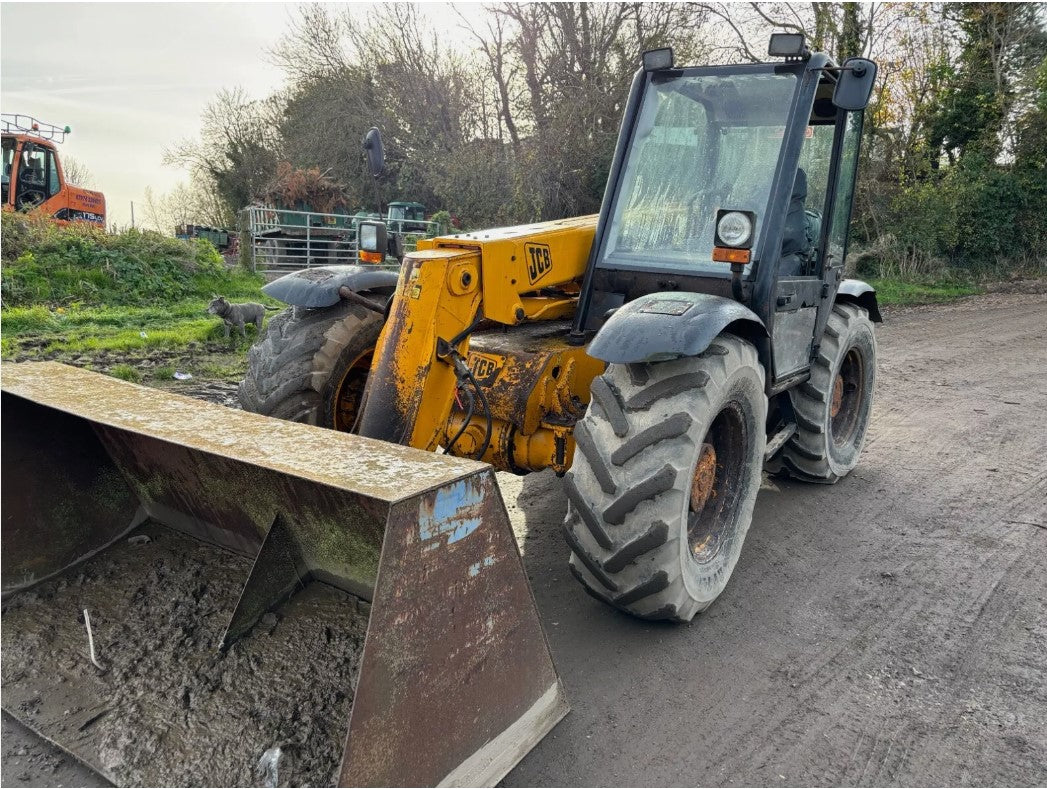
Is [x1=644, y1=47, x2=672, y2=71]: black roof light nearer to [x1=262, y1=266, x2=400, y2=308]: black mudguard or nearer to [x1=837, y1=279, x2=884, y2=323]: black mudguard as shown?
[x1=262, y1=266, x2=400, y2=308]: black mudguard

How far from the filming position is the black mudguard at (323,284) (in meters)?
3.91

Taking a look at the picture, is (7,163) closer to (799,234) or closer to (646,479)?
(799,234)

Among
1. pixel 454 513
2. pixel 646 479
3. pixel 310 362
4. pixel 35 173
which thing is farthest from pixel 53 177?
pixel 454 513

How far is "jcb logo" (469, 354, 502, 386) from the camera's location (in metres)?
3.59

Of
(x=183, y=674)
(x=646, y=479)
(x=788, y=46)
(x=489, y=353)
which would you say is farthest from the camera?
(x=489, y=353)

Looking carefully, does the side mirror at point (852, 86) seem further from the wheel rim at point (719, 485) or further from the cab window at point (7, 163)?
the cab window at point (7, 163)

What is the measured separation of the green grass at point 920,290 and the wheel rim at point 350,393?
11.5 m

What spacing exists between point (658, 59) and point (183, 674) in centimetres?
340

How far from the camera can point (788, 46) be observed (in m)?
3.53

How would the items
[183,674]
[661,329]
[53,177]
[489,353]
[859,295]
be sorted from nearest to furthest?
[183,674], [661,329], [489,353], [859,295], [53,177]

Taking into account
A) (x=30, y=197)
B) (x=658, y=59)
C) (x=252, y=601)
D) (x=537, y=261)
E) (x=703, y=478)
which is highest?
(x=658, y=59)

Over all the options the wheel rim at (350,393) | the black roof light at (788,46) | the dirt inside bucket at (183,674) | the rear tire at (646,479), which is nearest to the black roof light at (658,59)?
the black roof light at (788,46)

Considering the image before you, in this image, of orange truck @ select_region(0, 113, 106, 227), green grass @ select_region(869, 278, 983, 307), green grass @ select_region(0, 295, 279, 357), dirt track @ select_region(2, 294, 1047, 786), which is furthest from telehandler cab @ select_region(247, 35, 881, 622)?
orange truck @ select_region(0, 113, 106, 227)

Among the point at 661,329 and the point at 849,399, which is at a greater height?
the point at 661,329
